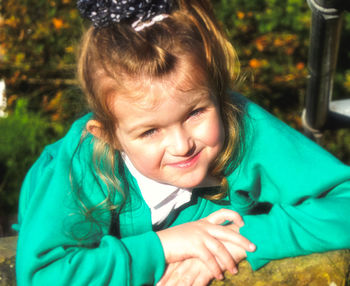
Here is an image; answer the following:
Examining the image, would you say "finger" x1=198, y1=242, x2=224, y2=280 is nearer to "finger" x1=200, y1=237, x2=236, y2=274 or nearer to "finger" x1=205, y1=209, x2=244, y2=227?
"finger" x1=200, y1=237, x2=236, y2=274

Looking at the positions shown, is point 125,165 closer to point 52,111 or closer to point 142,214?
point 142,214

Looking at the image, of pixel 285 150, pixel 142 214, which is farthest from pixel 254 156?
pixel 142 214

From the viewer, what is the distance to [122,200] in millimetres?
1977

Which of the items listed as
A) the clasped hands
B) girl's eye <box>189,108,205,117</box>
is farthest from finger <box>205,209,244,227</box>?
girl's eye <box>189,108,205,117</box>

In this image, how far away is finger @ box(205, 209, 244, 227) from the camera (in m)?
1.79

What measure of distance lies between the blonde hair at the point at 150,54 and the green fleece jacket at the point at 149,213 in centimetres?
15

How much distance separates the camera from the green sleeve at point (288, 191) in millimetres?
1697

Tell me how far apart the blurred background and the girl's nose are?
81.1 inches

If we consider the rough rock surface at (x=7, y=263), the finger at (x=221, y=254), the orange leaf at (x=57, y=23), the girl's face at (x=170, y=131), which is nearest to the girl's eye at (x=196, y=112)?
the girl's face at (x=170, y=131)

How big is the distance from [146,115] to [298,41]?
2878mm

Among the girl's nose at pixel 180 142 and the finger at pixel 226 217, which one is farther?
the finger at pixel 226 217

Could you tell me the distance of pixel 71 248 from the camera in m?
1.80

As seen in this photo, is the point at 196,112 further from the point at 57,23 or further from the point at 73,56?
the point at 57,23

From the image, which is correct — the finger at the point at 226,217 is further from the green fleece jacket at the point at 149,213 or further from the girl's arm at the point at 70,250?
the girl's arm at the point at 70,250
